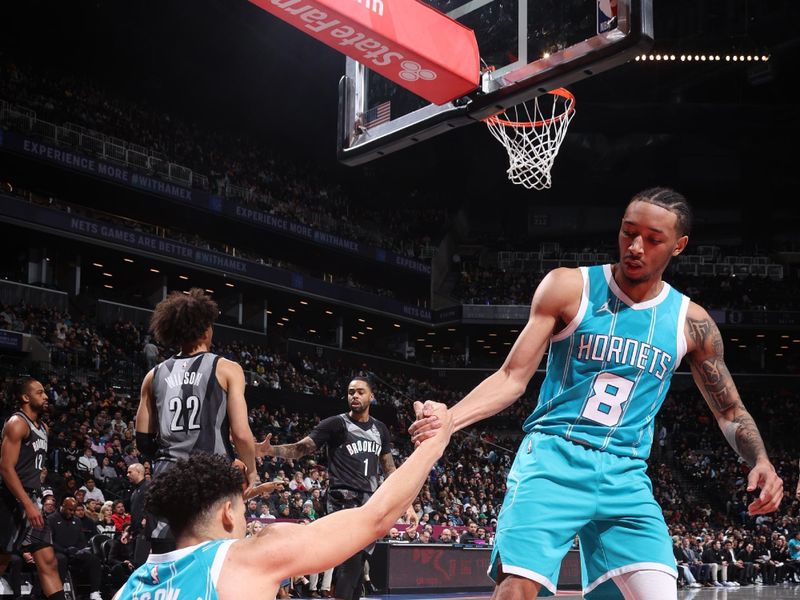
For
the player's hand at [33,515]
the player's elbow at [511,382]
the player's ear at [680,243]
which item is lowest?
the player's hand at [33,515]

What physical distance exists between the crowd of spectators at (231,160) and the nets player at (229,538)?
2859 cm

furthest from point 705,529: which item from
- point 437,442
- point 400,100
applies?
point 437,442

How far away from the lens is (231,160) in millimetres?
36781

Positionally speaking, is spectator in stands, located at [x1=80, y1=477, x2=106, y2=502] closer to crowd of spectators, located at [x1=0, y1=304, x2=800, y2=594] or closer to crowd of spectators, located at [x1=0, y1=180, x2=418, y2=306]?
crowd of spectators, located at [x1=0, y1=304, x2=800, y2=594]

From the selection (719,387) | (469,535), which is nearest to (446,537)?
(469,535)

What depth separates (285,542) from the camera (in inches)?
94.5

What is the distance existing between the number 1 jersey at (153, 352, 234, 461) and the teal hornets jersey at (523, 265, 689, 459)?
191 cm

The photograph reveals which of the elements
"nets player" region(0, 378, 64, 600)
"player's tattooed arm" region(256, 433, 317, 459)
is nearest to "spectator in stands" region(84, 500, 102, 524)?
"nets player" region(0, 378, 64, 600)

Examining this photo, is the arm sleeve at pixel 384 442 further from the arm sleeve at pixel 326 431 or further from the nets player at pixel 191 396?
the nets player at pixel 191 396

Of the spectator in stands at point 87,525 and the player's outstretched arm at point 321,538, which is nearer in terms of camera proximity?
the player's outstretched arm at point 321,538

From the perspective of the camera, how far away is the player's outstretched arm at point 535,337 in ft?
12.3

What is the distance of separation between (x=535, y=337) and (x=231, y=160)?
112 ft

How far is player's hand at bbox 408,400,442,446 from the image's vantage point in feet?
9.70

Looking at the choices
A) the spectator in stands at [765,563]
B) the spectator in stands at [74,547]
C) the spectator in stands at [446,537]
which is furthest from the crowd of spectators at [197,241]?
the spectator in stands at [765,563]
